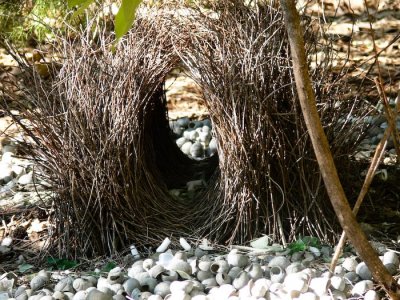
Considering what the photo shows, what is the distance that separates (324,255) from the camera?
2.16 metres

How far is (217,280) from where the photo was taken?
6.57ft

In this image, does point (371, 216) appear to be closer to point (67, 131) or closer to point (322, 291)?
point (322, 291)

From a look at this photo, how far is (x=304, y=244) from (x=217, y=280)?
0.35 metres

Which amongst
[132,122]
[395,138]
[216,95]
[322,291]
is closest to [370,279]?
[322,291]

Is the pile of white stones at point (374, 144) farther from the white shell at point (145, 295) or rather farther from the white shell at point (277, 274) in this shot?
the white shell at point (145, 295)

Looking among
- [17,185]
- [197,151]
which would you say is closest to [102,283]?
[17,185]

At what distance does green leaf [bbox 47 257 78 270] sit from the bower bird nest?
48 millimetres

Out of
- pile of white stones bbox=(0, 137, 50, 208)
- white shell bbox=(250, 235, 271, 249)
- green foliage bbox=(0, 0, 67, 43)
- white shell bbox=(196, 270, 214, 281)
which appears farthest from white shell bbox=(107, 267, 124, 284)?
green foliage bbox=(0, 0, 67, 43)

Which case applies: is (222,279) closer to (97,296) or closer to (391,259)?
(97,296)

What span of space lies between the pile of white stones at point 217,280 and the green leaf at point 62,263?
0.33 ft

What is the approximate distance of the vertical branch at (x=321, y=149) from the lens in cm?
141

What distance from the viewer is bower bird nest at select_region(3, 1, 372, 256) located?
228cm

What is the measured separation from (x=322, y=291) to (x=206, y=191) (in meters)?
0.94

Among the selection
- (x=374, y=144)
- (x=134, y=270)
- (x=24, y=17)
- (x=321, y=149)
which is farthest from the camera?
(x=24, y=17)
